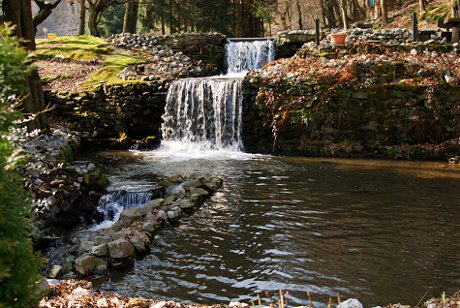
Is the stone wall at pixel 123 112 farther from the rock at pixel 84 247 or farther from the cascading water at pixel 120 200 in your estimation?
the rock at pixel 84 247

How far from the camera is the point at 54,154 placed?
10.7 m

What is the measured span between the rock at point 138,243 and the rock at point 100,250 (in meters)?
0.39

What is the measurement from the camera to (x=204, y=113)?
14992 mm

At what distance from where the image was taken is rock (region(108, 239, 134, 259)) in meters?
6.20

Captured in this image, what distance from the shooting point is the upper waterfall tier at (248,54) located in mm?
19094

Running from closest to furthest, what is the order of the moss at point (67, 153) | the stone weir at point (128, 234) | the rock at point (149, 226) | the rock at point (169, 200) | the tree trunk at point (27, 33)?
the stone weir at point (128, 234) → the rock at point (149, 226) → the rock at point (169, 200) → the tree trunk at point (27, 33) → the moss at point (67, 153)

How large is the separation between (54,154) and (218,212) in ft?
14.9

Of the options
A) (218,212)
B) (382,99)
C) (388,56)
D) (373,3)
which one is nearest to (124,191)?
(218,212)

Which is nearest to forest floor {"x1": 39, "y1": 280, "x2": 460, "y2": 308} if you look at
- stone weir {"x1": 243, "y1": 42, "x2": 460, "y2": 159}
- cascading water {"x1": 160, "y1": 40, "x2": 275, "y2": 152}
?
stone weir {"x1": 243, "y1": 42, "x2": 460, "y2": 159}

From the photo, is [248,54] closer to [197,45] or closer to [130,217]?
[197,45]

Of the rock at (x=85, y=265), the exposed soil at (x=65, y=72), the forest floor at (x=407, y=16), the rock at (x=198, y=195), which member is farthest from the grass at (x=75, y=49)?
the rock at (x=85, y=265)

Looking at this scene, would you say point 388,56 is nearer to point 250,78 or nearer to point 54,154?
point 250,78

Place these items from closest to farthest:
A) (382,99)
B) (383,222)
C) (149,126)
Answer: (383,222) < (382,99) < (149,126)

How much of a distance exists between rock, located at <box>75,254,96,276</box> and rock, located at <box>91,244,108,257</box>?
0.15 m
